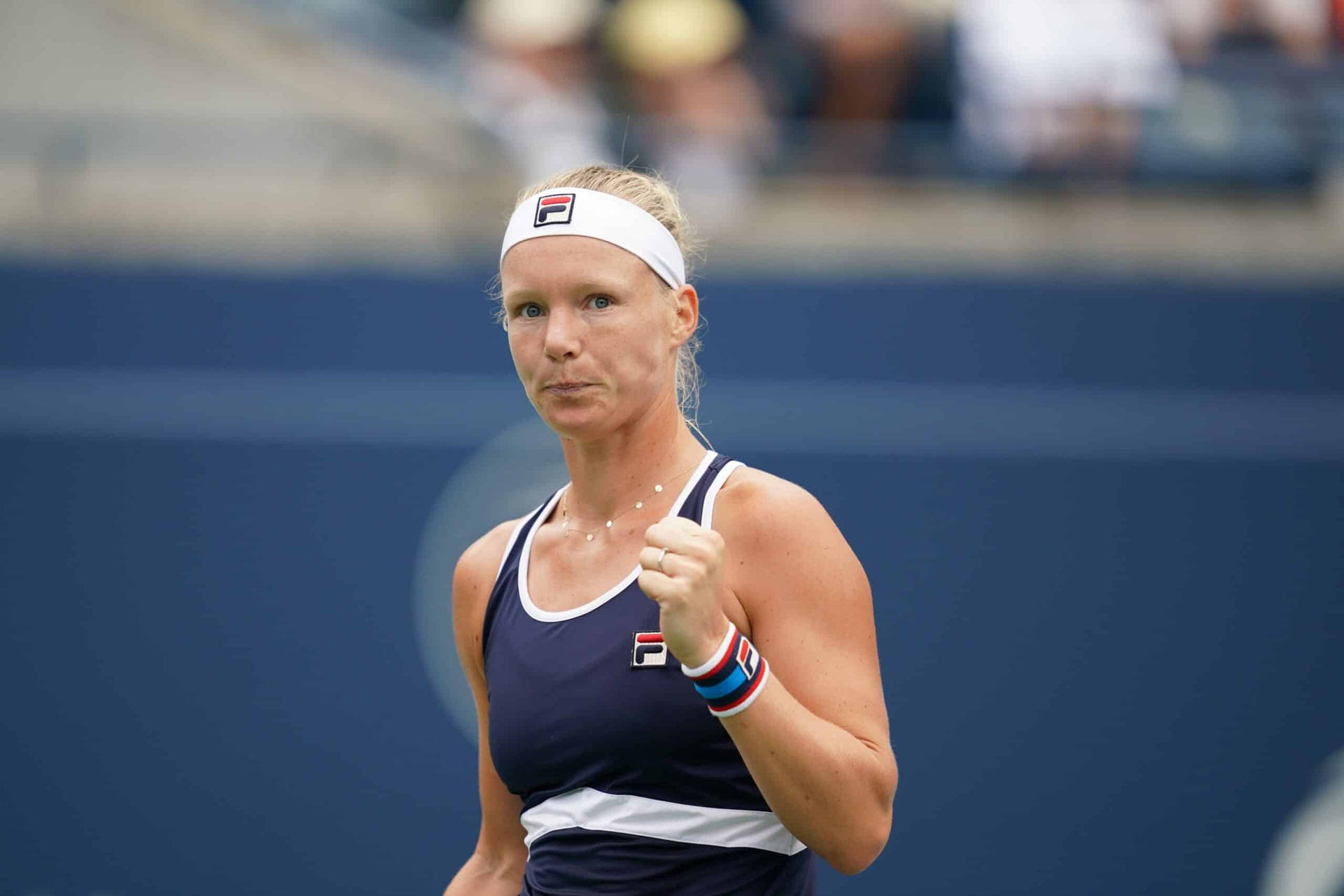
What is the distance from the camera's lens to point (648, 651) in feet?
8.02

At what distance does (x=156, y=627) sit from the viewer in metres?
6.75

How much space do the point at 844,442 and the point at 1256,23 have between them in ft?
9.62

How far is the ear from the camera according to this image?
272cm

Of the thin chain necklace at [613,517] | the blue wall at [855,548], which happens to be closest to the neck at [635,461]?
the thin chain necklace at [613,517]

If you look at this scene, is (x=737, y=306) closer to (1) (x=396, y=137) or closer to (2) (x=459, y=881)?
(1) (x=396, y=137)

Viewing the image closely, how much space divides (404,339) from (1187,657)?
3.72m

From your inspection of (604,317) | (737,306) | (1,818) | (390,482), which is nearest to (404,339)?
(390,482)

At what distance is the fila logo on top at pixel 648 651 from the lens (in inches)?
95.8

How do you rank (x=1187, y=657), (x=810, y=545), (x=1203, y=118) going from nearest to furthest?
1. (x=810, y=545)
2. (x=1187, y=657)
3. (x=1203, y=118)

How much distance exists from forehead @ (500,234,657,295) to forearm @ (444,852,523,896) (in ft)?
3.83

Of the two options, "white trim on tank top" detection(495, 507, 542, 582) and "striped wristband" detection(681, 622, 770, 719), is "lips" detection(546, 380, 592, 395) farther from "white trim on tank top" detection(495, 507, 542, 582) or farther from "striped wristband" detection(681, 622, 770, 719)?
"striped wristband" detection(681, 622, 770, 719)

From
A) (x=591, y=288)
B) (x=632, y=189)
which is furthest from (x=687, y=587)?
(x=632, y=189)

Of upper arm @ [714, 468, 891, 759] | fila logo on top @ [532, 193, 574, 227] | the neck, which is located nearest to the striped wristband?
upper arm @ [714, 468, 891, 759]

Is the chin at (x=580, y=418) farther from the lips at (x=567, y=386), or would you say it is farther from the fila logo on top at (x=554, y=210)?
the fila logo on top at (x=554, y=210)
